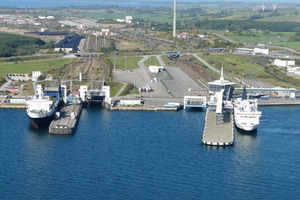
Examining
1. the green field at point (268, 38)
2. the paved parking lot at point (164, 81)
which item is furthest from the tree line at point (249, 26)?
→ the paved parking lot at point (164, 81)

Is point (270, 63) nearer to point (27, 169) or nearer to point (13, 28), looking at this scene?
point (27, 169)

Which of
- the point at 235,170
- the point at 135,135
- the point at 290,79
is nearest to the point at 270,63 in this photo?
the point at 290,79

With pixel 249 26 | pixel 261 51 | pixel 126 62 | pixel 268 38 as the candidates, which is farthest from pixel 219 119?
pixel 249 26

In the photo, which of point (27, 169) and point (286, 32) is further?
point (286, 32)

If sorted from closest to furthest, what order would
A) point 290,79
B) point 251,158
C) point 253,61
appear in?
1. point 251,158
2. point 290,79
3. point 253,61

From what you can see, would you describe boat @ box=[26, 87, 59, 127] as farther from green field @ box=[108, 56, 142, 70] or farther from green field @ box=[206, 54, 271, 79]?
green field @ box=[206, 54, 271, 79]

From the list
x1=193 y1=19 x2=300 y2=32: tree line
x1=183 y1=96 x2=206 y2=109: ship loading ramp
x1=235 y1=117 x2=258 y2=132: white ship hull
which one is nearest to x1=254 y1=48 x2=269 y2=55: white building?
x1=183 y1=96 x2=206 y2=109: ship loading ramp

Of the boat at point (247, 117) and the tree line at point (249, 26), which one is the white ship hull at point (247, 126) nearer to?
the boat at point (247, 117)
